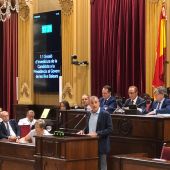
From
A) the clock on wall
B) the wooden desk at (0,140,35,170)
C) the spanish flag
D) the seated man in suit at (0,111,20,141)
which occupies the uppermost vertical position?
the clock on wall

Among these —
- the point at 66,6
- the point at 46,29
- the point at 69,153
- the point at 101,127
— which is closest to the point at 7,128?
the point at 101,127

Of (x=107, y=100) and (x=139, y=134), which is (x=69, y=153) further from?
(x=107, y=100)

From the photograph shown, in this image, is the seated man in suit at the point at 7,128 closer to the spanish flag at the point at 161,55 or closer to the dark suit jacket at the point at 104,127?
the dark suit jacket at the point at 104,127

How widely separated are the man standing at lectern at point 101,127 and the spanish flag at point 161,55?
3.64 m

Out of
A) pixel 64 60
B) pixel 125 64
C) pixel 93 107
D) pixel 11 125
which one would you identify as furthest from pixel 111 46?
pixel 93 107

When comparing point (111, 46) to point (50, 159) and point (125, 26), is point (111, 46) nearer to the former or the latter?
point (125, 26)

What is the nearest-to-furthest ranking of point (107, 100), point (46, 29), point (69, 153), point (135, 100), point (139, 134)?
1. point (69, 153)
2. point (139, 134)
3. point (135, 100)
4. point (107, 100)
5. point (46, 29)

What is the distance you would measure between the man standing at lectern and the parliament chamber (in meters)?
0.24

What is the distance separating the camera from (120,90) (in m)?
13.3

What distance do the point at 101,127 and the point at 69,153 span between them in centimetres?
83

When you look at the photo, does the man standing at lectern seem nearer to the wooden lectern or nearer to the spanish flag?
the wooden lectern

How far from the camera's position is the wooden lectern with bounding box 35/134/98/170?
8.01 m

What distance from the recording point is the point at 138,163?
7.09m

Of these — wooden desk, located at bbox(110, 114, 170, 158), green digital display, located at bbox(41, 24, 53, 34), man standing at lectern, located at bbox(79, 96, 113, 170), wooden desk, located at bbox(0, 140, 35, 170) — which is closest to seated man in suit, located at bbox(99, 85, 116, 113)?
wooden desk, located at bbox(110, 114, 170, 158)
